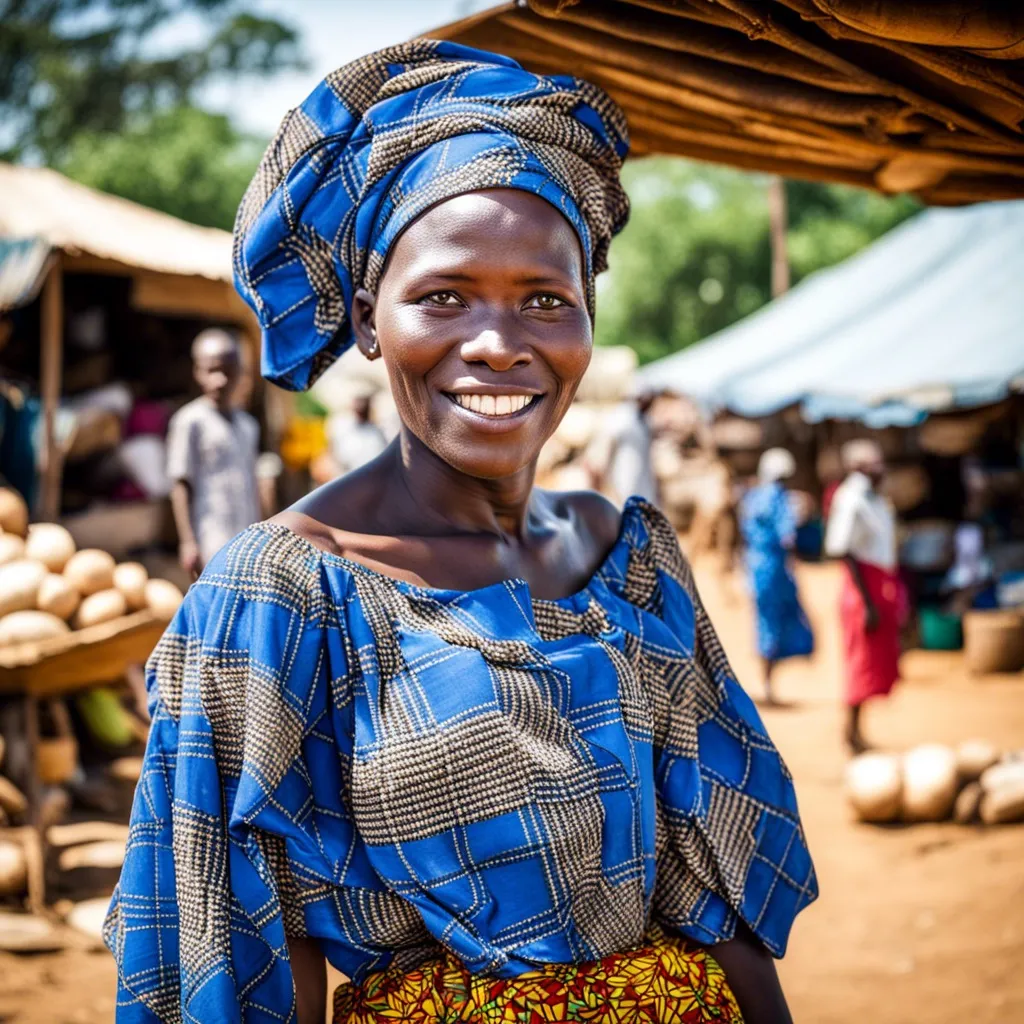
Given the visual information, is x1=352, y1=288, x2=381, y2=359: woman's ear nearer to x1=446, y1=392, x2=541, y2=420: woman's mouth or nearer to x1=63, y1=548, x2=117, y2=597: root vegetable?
x1=446, y1=392, x2=541, y2=420: woman's mouth

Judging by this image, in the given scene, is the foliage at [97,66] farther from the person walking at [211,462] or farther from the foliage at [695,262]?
the person walking at [211,462]

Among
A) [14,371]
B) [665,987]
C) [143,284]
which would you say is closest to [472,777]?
[665,987]

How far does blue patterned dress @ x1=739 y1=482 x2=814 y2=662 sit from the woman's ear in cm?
755

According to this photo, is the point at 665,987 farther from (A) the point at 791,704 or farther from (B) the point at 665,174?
(B) the point at 665,174

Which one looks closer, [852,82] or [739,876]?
[739,876]

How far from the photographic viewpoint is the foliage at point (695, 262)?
2828 cm

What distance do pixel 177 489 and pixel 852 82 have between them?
16.4ft

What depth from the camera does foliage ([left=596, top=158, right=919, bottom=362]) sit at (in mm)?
28281

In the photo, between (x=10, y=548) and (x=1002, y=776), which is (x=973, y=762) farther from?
(x=10, y=548)

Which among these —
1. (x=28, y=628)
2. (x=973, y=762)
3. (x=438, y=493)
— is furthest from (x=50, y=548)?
(x=973, y=762)

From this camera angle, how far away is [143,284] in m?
7.94

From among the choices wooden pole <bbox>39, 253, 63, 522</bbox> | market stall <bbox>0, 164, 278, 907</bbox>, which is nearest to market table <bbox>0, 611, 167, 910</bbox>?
market stall <bbox>0, 164, 278, 907</bbox>

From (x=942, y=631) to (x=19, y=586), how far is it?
8887 mm

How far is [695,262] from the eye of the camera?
29.2 m
